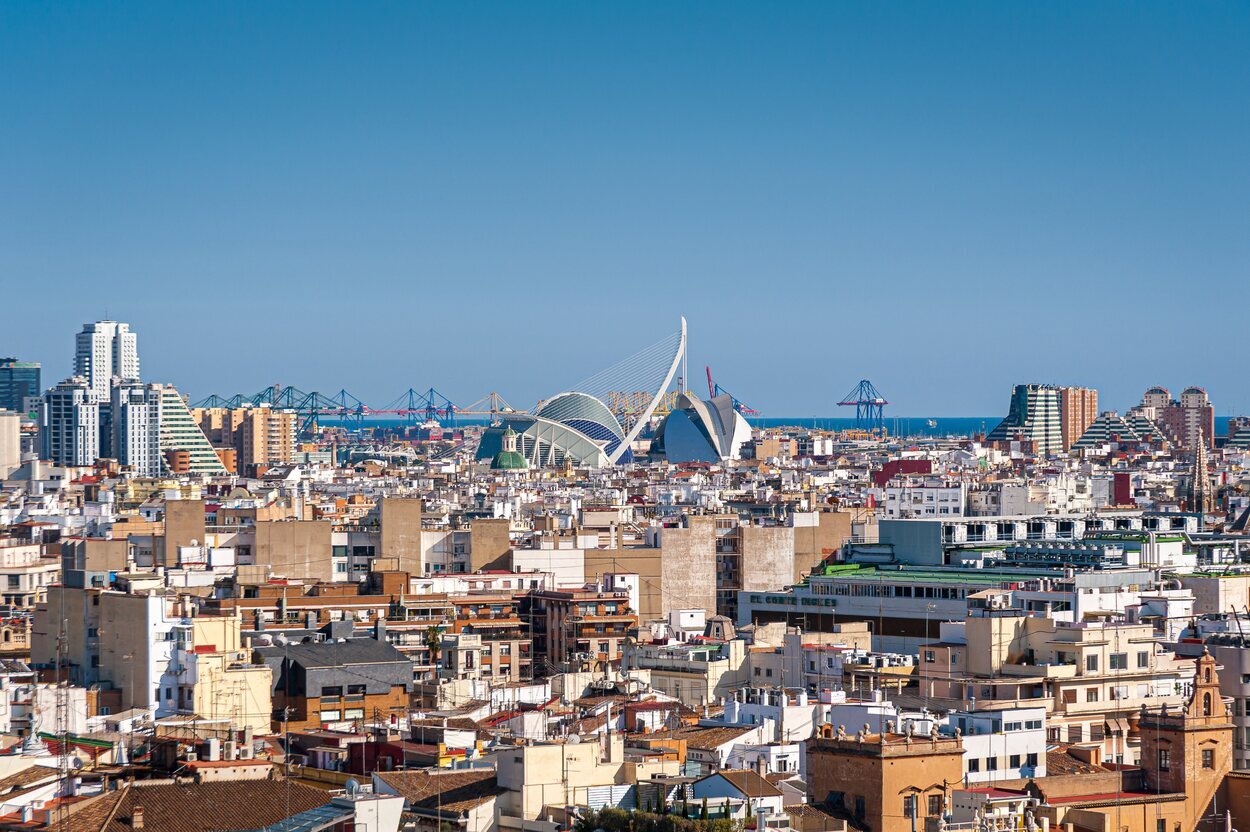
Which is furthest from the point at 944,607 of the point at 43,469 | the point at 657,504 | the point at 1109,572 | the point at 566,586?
the point at 43,469

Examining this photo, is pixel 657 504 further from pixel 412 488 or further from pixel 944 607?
pixel 944 607

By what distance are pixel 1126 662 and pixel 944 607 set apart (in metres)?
13.8

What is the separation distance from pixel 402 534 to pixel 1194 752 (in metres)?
37.5

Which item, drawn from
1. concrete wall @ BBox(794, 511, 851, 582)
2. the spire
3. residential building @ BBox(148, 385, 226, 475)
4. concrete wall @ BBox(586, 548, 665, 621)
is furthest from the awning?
residential building @ BBox(148, 385, 226, 475)

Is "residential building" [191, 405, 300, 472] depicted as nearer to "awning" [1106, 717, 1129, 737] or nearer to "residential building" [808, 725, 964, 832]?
"awning" [1106, 717, 1129, 737]

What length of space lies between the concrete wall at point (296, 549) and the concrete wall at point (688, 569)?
7.31m

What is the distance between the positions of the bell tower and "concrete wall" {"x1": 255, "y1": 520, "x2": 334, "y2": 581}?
33.5m

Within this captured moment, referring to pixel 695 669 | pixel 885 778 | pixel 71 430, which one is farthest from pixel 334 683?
pixel 71 430

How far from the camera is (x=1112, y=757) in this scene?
27484 millimetres

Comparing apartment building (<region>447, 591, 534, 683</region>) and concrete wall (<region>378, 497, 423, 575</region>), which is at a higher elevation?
concrete wall (<region>378, 497, 423, 575</region>)

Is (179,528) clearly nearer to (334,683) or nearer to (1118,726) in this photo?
(334,683)

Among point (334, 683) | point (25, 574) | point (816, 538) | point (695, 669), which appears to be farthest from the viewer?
point (816, 538)

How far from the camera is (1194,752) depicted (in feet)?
77.6

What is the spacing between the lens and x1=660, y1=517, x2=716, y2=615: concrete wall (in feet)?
188
